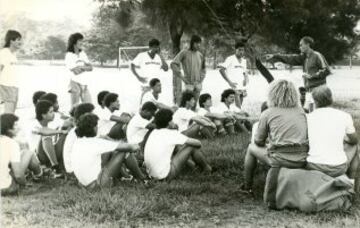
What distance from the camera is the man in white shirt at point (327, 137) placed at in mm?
4133

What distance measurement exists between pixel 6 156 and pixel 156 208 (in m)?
1.50

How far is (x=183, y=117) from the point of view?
6.48 meters

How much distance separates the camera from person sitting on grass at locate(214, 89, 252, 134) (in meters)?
7.28

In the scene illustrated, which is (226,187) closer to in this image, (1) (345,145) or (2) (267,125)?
(2) (267,125)

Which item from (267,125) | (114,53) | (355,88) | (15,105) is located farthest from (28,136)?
(355,88)

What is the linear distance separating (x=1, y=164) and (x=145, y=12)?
3562mm

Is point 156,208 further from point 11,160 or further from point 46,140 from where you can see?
point 46,140

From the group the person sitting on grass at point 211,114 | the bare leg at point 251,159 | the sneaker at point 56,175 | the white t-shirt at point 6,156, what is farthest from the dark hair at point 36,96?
the bare leg at point 251,159

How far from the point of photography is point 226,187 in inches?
189

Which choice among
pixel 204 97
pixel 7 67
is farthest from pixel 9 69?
pixel 204 97

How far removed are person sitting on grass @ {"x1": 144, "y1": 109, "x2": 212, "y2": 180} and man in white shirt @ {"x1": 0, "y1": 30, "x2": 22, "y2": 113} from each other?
193cm

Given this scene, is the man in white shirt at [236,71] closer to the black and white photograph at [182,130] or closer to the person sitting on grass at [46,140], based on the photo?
the black and white photograph at [182,130]

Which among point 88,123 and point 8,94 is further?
point 8,94

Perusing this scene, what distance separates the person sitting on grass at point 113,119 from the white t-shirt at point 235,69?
101 inches
